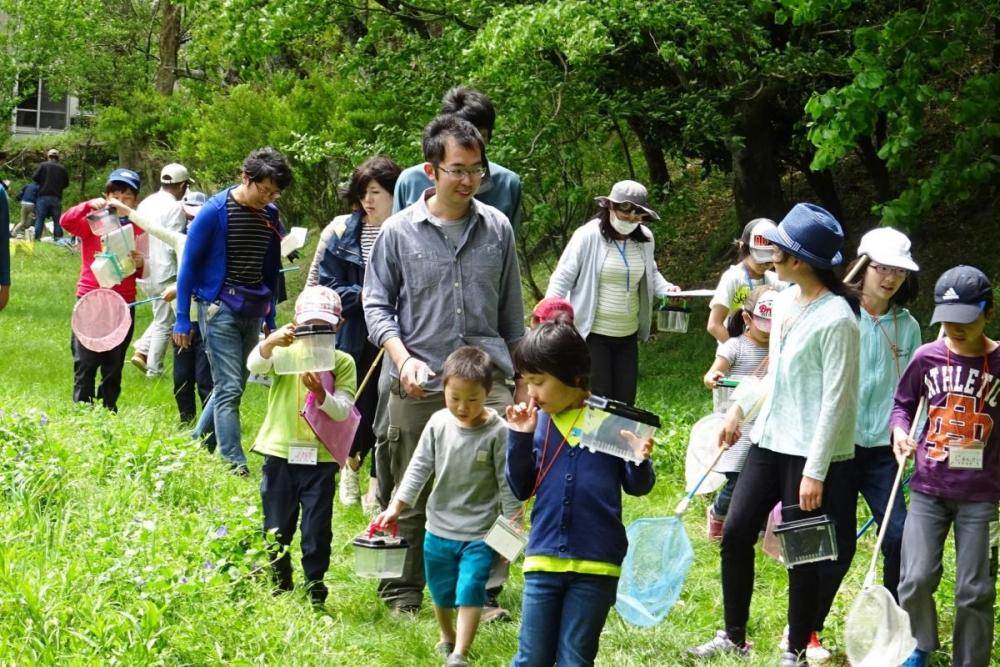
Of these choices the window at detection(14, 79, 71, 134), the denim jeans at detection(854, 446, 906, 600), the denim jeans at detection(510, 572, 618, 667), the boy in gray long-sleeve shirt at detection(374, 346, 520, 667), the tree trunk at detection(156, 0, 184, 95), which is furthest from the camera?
the window at detection(14, 79, 71, 134)

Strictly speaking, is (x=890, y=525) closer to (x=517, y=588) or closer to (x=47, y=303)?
(x=517, y=588)

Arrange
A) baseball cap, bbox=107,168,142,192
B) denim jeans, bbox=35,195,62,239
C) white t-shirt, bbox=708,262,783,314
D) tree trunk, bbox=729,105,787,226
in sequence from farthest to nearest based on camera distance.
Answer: denim jeans, bbox=35,195,62,239, tree trunk, bbox=729,105,787,226, baseball cap, bbox=107,168,142,192, white t-shirt, bbox=708,262,783,314

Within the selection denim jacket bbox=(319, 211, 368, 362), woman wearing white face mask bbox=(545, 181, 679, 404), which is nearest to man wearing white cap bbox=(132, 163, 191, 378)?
denim jacket bbox=(319, 211, 368, 362)

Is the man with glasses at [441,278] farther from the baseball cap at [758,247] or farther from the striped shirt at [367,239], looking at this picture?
the baseball cap at [758,247]

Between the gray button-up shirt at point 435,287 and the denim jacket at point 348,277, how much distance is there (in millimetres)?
1927

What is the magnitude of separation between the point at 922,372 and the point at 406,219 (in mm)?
2196

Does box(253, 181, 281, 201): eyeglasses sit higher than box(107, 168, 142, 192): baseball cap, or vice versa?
box(253, 181, 281, 201): eyeglasses

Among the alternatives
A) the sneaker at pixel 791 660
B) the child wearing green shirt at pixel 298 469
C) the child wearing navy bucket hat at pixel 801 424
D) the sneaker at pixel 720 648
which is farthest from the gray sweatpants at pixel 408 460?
the sneaker at pixel 791 660

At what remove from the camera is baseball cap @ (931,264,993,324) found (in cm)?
552

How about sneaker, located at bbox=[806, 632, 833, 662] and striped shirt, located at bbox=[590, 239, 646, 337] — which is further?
striped shirt, located at bbox=[590, 239, 646, 337]

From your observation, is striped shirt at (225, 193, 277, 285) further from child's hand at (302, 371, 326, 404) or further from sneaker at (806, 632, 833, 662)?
sneaker at (806, 632, 833, 662)

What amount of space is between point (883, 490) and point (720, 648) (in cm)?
97

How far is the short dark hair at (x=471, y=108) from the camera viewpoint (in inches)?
257

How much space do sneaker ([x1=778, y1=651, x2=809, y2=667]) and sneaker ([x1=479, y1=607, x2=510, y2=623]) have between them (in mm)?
1219
